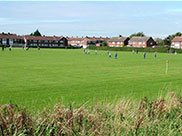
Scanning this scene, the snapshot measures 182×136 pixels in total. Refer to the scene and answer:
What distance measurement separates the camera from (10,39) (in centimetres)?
15038

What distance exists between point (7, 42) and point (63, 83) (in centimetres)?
14067

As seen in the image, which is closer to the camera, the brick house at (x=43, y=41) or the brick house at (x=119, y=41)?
the brick house at (x=119, y=41)

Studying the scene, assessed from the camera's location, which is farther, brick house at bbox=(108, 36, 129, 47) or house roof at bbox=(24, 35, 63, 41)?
house roof at bbox=(24, 35, 63, 41)

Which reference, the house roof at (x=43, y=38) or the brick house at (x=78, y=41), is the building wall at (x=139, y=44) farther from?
the brick house at (x=78, y=41)

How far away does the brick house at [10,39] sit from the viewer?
14725 centimetres

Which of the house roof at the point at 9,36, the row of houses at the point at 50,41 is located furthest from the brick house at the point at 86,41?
the house roof at the point at 9,36

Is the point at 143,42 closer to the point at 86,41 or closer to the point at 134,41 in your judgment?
the point at 134,41

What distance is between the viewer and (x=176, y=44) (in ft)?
424

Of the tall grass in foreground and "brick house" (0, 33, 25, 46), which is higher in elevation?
"brick house" (0, 33, 25, 46)

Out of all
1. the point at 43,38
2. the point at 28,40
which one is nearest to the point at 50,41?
the point at 43,38

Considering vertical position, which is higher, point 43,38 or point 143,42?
point 43,38

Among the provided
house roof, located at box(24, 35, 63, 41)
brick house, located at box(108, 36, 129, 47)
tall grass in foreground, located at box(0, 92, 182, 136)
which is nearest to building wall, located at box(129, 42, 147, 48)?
brick house, located at box(108, 36, 129, 47)

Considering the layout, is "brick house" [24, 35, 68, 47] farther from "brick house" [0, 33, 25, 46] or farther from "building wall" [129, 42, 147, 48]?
"building wall" [129, 42, 147, 48]

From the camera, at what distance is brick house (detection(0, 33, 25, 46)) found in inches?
5797
